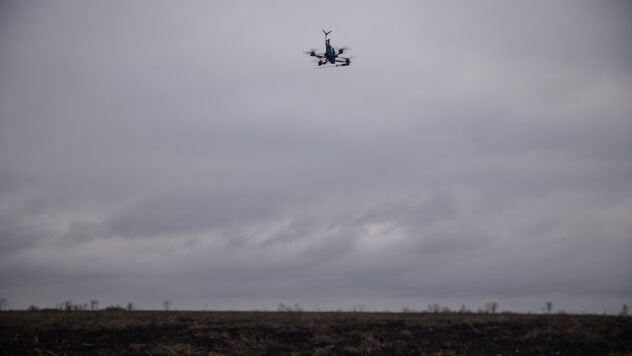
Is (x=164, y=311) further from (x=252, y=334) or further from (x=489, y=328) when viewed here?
(x=489, y=328)

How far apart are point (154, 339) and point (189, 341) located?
2129 mm

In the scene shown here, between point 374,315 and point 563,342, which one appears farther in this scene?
point 374,315

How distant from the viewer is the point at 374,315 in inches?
1524

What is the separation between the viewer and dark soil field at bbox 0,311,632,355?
29734 millimetres

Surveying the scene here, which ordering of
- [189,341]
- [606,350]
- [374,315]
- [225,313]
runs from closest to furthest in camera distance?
1. [606,350]
2. [189,341]
3. [374,315]
4. [225,313]

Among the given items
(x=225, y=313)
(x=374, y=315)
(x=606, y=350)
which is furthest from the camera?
(x=225, y=313)

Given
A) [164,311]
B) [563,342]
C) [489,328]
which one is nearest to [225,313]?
[164,311]

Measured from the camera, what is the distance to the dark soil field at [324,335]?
Result: 29734 millimetres

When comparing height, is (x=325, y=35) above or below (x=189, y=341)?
above

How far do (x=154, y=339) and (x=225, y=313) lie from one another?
9189 mm

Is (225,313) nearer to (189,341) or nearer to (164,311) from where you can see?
(164,311)

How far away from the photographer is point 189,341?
3195 cm

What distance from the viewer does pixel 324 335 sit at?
32375 millimetres

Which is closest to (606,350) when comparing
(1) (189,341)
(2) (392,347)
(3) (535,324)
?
(3) (535,324)
